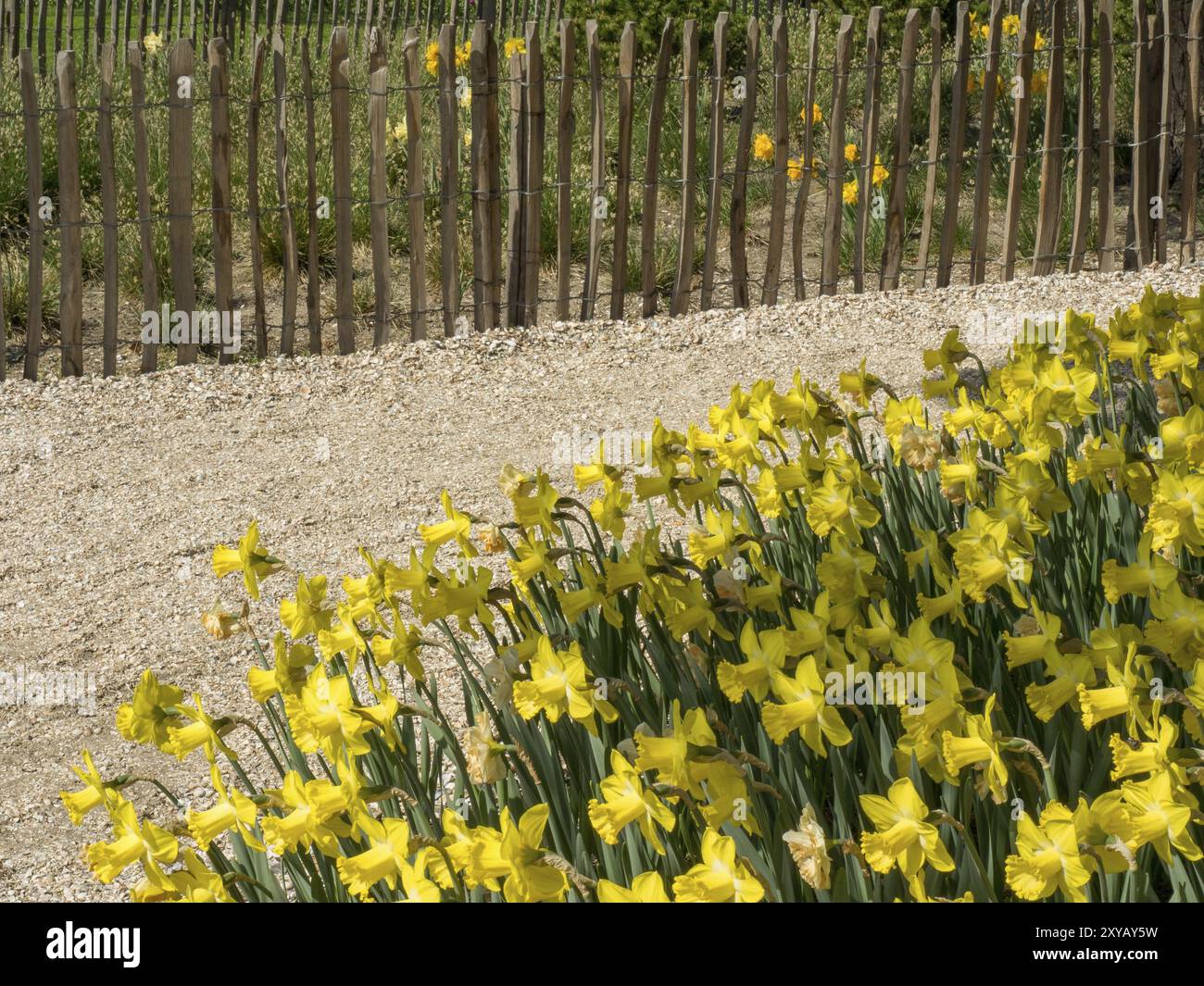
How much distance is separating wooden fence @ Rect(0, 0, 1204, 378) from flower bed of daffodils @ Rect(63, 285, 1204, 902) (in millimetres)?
3199

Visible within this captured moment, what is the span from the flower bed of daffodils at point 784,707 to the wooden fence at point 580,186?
320cm

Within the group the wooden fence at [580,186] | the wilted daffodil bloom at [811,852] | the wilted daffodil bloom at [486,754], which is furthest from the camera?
the wooden fence at [580,186]

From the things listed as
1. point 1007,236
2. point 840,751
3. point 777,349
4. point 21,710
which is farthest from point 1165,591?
point 1007,236

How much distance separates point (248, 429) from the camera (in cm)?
464

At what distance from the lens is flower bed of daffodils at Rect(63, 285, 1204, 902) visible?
1324 millimetres

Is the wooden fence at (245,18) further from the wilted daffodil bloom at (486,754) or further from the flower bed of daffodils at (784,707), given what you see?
the wilted daffodil bloom at (486,754)

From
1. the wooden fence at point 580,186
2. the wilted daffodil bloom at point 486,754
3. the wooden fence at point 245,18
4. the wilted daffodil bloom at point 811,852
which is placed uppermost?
the wooden fence at point 245,18

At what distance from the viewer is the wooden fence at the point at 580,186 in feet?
16.3

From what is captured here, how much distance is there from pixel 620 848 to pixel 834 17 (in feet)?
29.7

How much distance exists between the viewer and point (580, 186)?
6.02 meters

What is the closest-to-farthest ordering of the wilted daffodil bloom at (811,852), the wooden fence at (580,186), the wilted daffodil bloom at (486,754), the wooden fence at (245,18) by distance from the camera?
the wilted daffodil bloom at (811,852) < the wilted daffodil bloom at (486,754) < the wooden fence at (580,186) < the wooden fence at (245,18)

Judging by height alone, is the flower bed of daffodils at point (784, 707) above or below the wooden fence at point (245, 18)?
below

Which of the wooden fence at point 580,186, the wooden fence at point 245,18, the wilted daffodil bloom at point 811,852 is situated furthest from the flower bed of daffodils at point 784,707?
the wooden fence at point 245,18
